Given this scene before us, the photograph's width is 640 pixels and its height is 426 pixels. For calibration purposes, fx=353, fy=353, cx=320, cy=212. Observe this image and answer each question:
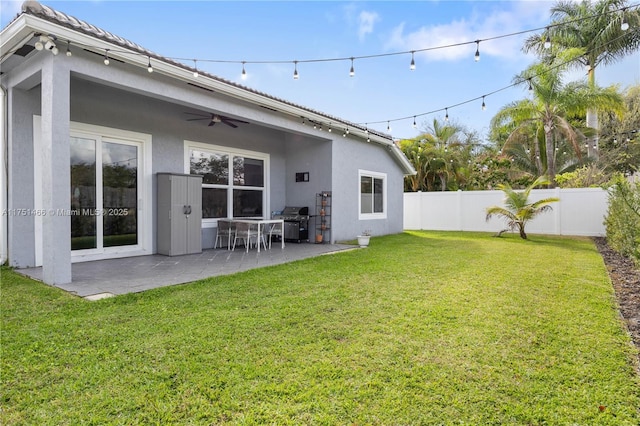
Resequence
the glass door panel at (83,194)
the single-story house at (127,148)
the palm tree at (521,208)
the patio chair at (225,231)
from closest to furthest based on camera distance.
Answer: the single-story house at (127,148)
the glass door panel at (83,194)
the patio chair at (225,231)
the palm tree at (521,208)

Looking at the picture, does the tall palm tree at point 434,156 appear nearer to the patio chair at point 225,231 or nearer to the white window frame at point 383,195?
the white window frame at point 383,195

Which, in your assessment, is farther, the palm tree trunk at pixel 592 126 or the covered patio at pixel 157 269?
the palm tree trunk at pixel 592 126

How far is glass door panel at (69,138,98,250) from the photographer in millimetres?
6262

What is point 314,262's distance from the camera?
658 cm

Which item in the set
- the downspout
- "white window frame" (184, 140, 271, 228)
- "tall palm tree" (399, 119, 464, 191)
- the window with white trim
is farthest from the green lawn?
"tall palm tree" (399, 119, 464, 191)

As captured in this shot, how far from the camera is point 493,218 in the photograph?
13672 mm

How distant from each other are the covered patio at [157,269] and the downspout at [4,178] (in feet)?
2.14

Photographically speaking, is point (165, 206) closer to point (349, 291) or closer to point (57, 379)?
point (349, 291)

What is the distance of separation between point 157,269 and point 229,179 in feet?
11.9

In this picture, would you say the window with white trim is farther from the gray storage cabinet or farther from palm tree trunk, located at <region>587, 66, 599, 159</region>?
palm tree trunk, located at <region>587, 66, 599, 159</region>

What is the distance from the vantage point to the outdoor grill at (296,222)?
9594 mm

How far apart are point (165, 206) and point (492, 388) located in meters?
6.60

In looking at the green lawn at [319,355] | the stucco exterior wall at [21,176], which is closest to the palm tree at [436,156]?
the green lawn at [319,355]

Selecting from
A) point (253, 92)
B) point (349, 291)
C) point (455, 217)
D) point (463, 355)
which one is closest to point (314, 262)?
point (349, 291)
